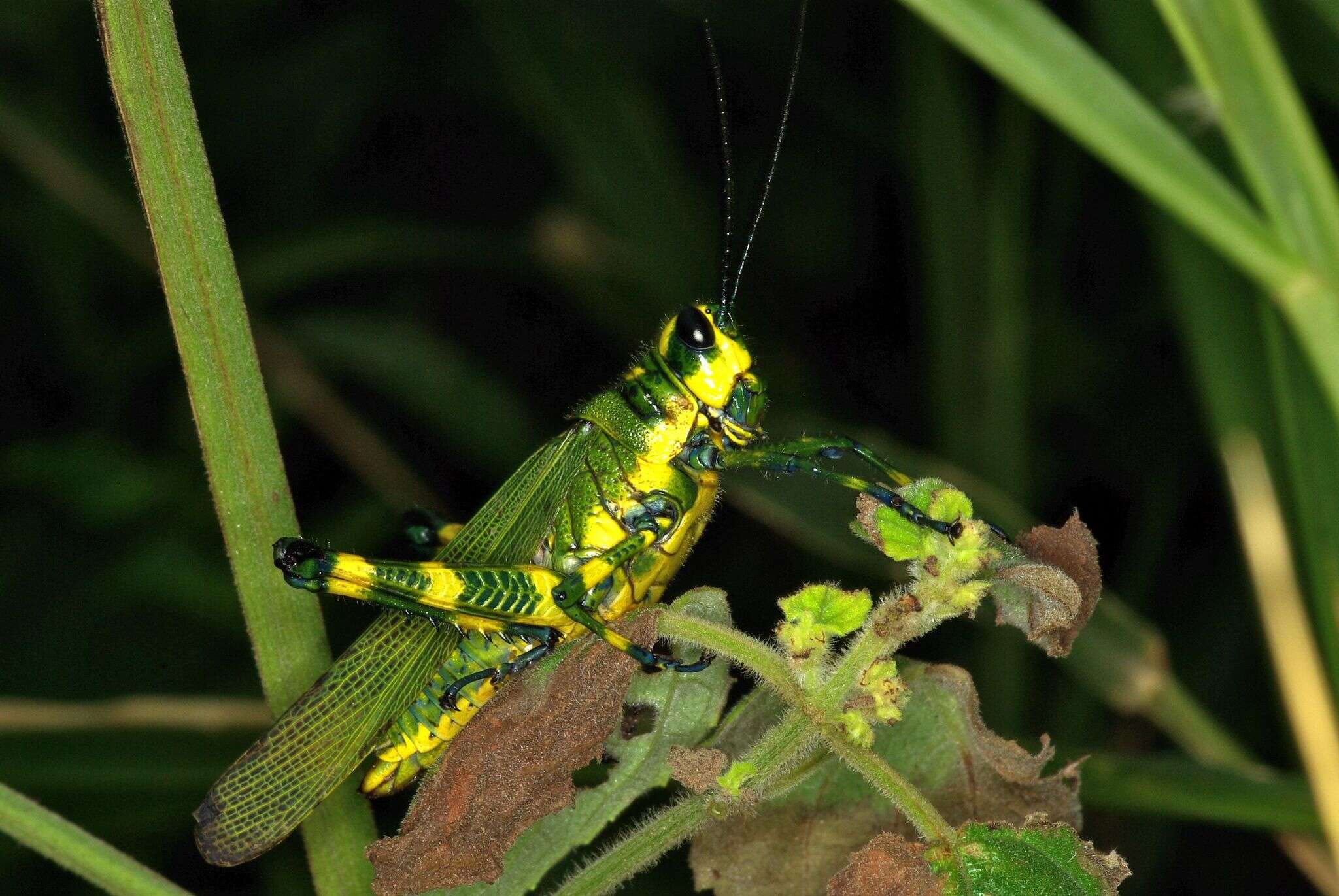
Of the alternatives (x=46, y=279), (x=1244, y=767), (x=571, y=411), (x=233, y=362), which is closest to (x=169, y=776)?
(x=571, y=411)

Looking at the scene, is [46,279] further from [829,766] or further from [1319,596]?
[1319,596]

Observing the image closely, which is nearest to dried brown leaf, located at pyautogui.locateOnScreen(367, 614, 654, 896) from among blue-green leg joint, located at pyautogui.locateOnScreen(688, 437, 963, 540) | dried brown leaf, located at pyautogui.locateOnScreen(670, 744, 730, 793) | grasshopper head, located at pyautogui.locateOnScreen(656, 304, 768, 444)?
dried brown leaf, located at pyautogui.locateOnScreen(670, 744, 730, 793)

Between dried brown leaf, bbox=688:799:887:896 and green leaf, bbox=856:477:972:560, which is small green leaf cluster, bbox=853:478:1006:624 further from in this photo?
dried brown leaf, bbox=688:799:887:896

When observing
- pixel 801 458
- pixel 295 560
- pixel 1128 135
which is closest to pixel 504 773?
pixel 295 560

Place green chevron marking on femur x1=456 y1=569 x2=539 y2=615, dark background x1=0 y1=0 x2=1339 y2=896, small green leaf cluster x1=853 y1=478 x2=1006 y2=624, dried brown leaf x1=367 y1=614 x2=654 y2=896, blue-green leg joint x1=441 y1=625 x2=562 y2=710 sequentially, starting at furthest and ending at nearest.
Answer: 1. dark background x1=0 y1=0 x2=1339 y2=896
2. green chevron marking on femur x1=456 y1=569 x2=539 y2=615
3. blue-green leg joint x1=441 y1=625 x2=562 y2=710
4. dried brown leaf x1=367 y1=614 x2=654 y2=896
5. small green leaf cluster x1=853 y1=478 x2=1006 y2=624

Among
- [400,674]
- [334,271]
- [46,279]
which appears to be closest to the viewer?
[400,674]

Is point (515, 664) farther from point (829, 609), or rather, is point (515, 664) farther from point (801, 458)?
point (829, 609)
